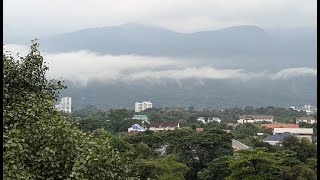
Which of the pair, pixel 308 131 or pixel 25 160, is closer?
pixel 25 160

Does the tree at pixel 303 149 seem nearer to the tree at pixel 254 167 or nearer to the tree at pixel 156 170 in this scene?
the tree at pixel 254 167

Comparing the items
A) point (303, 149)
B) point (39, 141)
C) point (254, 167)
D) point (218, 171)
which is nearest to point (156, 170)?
point (254, 167)

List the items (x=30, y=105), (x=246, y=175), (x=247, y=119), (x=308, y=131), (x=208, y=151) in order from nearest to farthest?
1. (x=30, y=105)
2. (x=246, y=175)
3. (x=208, y=151)
4. (x=308, y=131)
5. (x=247, y=119)

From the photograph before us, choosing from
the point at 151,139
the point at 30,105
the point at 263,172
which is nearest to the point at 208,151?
the point at 151,139

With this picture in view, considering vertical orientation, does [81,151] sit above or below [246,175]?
above

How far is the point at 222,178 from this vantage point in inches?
687

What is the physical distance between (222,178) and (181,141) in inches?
227

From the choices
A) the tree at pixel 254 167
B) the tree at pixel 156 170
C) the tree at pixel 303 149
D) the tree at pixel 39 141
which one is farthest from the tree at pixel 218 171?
the tree at pixel 39 141

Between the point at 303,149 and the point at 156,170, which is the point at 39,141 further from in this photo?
the point at 303,149

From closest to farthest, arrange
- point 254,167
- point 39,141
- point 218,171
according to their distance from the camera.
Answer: point 39,141 → point 254,167 → point 218,171

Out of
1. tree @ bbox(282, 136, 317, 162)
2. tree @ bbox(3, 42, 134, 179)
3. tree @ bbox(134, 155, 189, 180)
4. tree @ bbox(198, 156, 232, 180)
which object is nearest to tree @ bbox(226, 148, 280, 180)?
tree @ bbox(134, 155, 189, 180)

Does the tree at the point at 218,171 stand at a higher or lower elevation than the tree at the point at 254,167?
lower

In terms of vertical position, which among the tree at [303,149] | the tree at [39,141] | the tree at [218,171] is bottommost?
the tree at [218,171]

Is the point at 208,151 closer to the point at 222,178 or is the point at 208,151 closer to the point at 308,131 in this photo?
the point at 222,178
